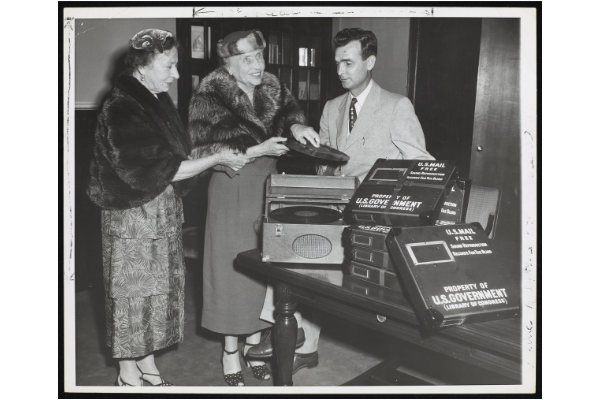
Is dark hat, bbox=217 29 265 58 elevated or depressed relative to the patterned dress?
elevated

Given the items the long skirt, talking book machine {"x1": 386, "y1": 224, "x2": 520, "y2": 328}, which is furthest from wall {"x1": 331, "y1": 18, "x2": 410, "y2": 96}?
talking book machine {"x1": 386, "y1": 224, "x2": 520, "y2": 328}

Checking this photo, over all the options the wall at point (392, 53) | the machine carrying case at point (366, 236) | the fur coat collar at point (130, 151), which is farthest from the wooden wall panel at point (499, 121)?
the fur coat collar at point (130, 151)

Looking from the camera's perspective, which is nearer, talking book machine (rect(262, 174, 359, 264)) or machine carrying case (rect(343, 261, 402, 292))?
machine carrying case (rect(343, 261, 402, 292))

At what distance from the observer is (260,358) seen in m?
2.56

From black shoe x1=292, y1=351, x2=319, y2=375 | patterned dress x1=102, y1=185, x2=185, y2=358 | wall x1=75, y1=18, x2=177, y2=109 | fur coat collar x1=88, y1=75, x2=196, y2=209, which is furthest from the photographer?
wall x1=75, y1=18, x2=177, y2=109

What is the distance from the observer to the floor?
2.56 m

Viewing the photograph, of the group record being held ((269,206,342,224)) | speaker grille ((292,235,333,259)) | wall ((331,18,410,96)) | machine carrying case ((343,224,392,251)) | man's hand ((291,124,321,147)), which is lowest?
speaker grille ((292,235,333,259))

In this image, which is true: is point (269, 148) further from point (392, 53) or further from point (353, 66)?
point (392, 53)

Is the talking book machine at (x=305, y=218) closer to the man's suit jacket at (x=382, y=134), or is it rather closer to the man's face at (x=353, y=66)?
the man's suit jacket at (x=382, y=134)

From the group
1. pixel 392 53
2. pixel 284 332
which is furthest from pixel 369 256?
pixel 392 53

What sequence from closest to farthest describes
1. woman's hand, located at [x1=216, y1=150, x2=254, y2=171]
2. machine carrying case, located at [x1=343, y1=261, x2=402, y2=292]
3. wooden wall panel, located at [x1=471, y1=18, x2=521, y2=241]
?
machine carrying case, located at [x1=343, y1=261, x2=402, y2=292] < woman's hand, located at [x1=216, y1=150, x2=254, y2=171] < wooden wall panel, located at [x1=471, y1=18, x2=521, y2=241]

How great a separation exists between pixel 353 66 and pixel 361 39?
0.44 ft

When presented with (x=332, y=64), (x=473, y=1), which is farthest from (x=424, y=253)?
(x=332, y=64)

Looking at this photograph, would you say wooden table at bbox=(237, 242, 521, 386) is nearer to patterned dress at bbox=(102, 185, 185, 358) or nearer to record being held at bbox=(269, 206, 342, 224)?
record being held at bbox=(269, 206, 342, 224)
